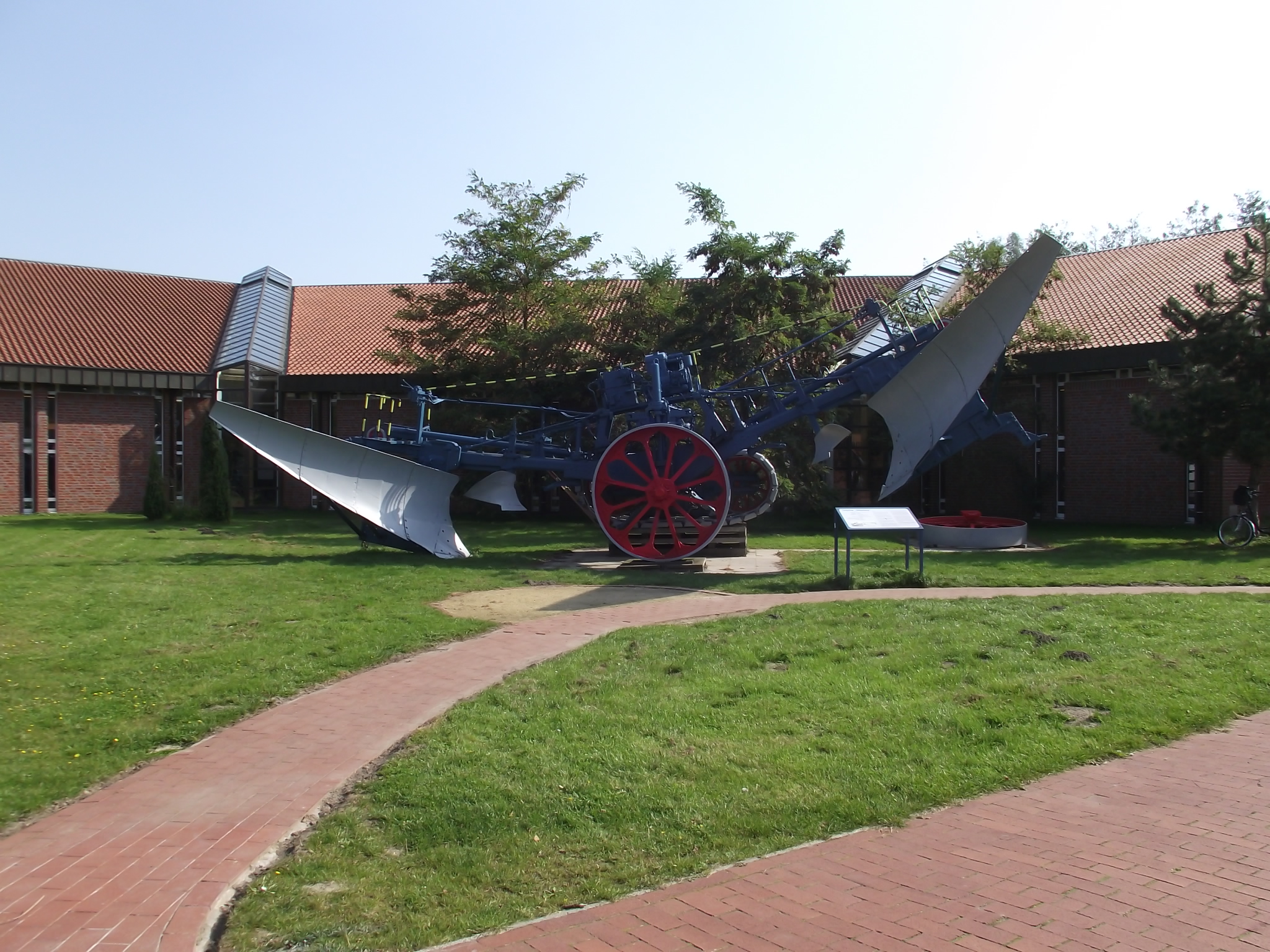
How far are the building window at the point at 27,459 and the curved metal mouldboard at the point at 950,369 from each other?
23.6 meters

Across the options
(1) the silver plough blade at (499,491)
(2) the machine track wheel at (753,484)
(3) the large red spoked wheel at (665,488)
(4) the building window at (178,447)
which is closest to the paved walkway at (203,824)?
(3) the large red spoked wheel at (665,488)

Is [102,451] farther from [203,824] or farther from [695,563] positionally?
[203,824]

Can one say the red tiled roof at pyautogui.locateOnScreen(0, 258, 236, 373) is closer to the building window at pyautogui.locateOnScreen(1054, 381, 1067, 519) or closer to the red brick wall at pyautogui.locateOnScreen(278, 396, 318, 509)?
Answer: the red brick wall at pyautogui.locateOnScreen(278, 396, 318, 509)

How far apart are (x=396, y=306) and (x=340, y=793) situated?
108 ft

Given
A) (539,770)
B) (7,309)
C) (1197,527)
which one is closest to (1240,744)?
(539,770)

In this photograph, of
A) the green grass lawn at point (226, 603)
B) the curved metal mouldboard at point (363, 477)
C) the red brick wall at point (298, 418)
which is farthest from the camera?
the red brick wall at point (298, 418)

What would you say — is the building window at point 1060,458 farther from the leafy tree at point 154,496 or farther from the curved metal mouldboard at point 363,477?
the leafy tree at point 154,496

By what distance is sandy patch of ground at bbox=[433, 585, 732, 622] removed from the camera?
11.6m

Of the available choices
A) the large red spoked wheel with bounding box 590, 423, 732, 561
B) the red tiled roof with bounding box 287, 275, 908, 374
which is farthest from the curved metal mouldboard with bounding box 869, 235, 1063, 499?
the red tiled roof with bounding box 287, 275, 908, 374

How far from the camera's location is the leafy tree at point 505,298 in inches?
1089

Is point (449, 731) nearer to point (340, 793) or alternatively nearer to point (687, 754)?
point (340, 793)

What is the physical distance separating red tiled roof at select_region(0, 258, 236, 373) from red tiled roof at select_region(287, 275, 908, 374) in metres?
2.53

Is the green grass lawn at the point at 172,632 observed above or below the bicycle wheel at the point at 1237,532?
below

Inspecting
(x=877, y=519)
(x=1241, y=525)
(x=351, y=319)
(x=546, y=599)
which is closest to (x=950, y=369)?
(x=877, y=519)
